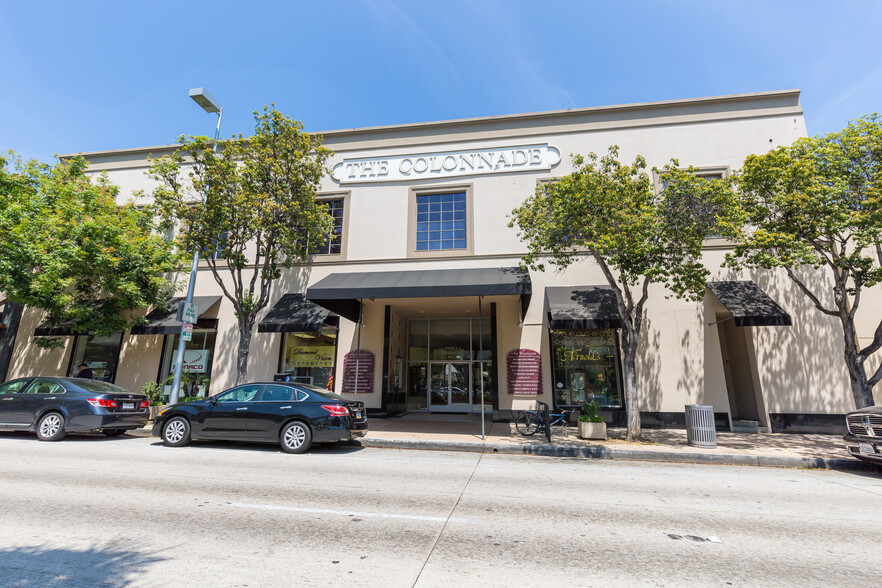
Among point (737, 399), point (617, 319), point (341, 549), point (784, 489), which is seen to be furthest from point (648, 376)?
point (341, 549)

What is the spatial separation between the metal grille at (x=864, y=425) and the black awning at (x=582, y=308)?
5094 millimetres

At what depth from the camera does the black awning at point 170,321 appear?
585 inches

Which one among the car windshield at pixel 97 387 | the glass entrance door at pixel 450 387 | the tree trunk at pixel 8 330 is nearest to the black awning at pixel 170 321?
the car windshield at pixel 97 387

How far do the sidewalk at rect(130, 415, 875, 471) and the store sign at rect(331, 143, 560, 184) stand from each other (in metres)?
9.39

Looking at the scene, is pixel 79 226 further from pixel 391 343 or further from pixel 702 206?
pixel 702 206

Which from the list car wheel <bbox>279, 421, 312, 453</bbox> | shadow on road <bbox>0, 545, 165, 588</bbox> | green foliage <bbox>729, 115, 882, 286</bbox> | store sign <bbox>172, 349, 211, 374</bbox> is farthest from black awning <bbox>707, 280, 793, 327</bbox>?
store sign <bbox>172, 349, 211, 374</bbox>

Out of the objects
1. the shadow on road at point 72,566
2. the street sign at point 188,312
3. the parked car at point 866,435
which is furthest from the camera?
the street sign at point 188,312

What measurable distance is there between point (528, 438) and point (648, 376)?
16.3 feet

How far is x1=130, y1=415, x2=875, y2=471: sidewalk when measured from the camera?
916 centimetres

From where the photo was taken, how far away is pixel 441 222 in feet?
53.0

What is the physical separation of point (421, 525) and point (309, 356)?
38.8 ft

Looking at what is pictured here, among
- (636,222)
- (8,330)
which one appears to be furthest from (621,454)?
(8,330)

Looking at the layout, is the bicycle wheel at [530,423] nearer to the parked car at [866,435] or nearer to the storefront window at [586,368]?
the storefront window at [586,368]

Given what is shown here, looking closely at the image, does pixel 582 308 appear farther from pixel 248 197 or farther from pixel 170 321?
pixel 170 321
